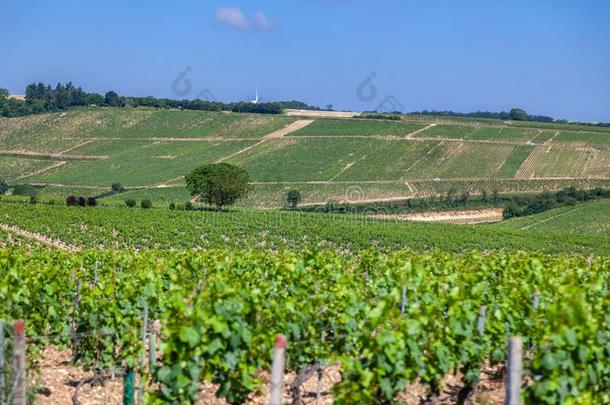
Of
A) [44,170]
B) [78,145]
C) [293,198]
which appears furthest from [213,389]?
[78,145]

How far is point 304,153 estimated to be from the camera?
9800 centimetres

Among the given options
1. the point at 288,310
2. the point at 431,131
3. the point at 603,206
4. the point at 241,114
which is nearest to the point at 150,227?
the point at 603,206

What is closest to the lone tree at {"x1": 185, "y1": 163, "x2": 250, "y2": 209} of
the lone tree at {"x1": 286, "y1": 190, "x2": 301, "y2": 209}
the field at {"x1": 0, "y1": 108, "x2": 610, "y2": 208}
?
the lone tree at {"x1": 286, "y1": 190, "x2": 301, "y2": 209}

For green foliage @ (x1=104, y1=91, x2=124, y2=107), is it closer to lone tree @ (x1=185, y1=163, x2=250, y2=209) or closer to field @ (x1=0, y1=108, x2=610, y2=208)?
field @ (x1=0, y1=108, x2=610, y2=208)

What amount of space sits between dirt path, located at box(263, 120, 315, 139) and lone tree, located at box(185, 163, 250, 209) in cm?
3878

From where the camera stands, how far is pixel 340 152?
321ft

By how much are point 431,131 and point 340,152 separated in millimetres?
12081

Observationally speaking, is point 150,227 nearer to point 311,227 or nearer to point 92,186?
point 311,227

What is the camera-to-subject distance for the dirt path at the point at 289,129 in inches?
4236

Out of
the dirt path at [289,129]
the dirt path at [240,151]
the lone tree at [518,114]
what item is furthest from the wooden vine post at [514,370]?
the lone tree at [518,114]

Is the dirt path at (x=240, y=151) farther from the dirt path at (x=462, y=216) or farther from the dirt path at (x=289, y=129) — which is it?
the dirt path at (x=462, y=216)

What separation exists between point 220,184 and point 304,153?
1272 inches

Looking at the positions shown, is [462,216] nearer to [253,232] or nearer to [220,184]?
[220,184]

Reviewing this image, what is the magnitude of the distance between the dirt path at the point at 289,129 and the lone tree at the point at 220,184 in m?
38.8
